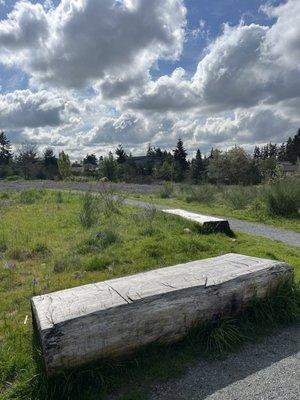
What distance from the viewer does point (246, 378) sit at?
3252 mm

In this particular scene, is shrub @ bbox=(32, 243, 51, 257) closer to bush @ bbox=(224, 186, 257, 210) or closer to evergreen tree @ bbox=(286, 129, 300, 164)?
bush @ bbox=(224, 186, 257, 210)

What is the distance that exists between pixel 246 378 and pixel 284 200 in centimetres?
1018

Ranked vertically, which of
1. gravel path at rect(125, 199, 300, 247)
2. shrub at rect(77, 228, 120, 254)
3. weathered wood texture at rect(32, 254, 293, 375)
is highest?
weathered wood texture at rect(32, 254, 293, 375)

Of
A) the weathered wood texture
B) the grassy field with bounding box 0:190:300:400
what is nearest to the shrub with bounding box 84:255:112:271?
the grassy field with bounding box 0:190:300:400

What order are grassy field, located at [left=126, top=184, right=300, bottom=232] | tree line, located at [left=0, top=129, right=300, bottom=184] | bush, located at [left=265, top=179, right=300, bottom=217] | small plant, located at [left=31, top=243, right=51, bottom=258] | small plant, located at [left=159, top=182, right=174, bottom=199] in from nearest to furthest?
small plant, located at [left=31, top=243, right=51, bottom=258]
grassy field, located at [left=126, top=184, right=300, bottom=232]
bush, located at [left=265, top=179, right=300, bottom=217]
small plant, located at [left=159, top=182, right=174, bottom=199]
tree line, located at [left=0, top=129, right=300, bottom=184]

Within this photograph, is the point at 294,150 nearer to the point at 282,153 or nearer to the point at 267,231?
the point at 282,153

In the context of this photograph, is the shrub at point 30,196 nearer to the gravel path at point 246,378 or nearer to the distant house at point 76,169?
the gravel path at point 246,378

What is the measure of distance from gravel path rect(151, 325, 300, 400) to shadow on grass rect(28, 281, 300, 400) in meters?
0.11

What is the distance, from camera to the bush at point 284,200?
41.6 feet

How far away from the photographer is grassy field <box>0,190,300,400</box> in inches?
125

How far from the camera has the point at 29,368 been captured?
3346 millimetres

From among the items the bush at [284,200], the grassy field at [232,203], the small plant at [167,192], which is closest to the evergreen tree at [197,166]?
the small plant at [167,192]

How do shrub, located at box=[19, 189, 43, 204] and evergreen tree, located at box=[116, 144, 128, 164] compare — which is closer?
shrub, located at box=[19, 189, 43, 204]

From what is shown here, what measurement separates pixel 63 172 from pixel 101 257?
141 ft
